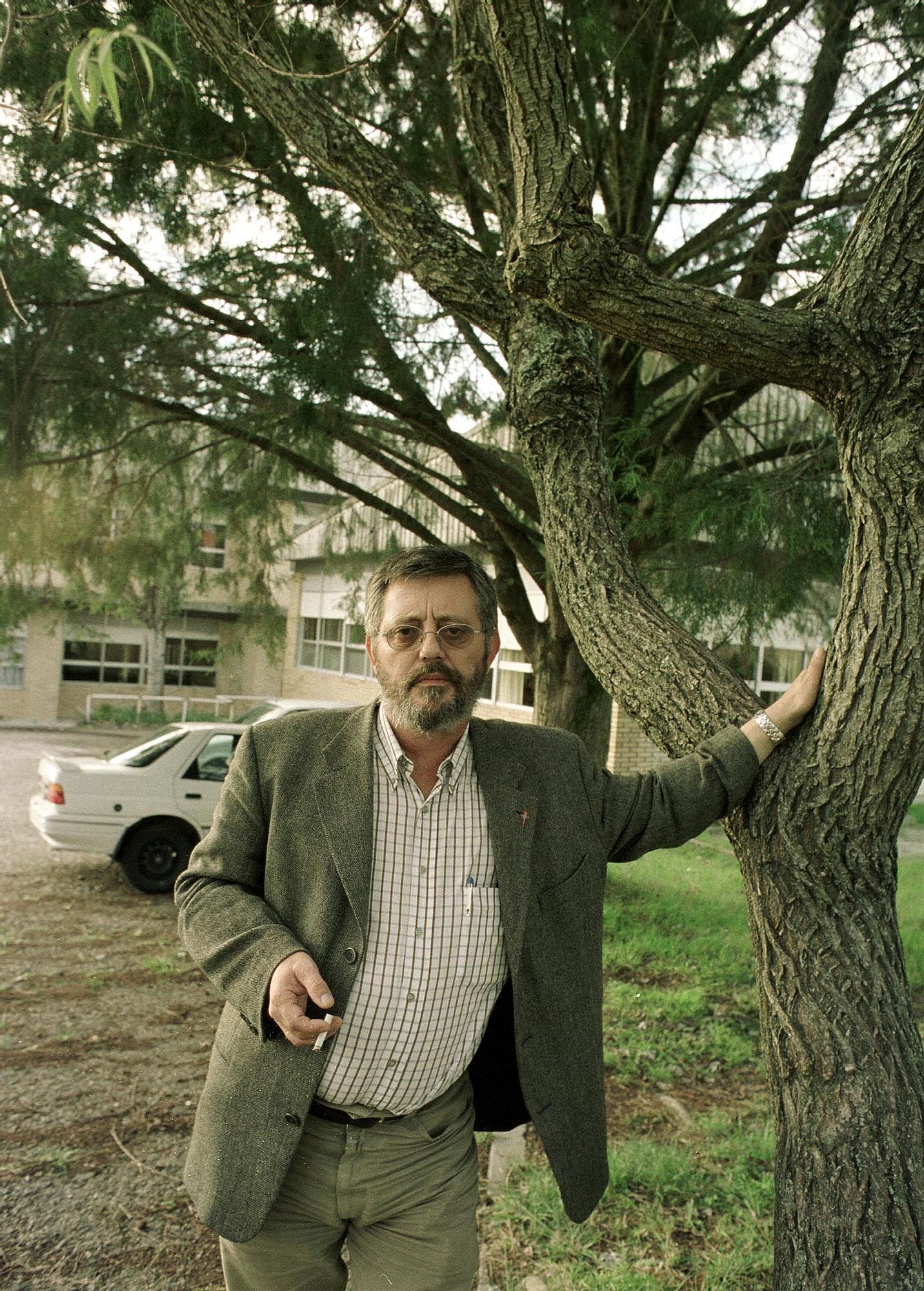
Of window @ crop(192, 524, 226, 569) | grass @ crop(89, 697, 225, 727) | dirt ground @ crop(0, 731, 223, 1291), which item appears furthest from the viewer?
grass @ crop(89, 697, 225, 727)

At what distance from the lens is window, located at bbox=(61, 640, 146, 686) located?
78.9ft

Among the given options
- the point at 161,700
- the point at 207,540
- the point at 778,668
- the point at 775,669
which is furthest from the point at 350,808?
the point at 161,700

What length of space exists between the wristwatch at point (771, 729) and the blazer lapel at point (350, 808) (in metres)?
0.93

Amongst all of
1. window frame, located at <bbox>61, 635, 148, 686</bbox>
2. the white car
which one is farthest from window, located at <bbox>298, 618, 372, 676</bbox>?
the white car

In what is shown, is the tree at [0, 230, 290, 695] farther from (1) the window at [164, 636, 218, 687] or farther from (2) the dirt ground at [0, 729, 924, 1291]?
(1) the window at [164, 636, 218, 687]

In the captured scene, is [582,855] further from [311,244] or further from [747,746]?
[311,244]

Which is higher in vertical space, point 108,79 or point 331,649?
point 108,79

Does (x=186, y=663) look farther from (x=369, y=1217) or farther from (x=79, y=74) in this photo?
(x=79, y=74)

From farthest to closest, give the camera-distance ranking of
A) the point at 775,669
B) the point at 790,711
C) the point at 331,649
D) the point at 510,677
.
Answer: the point at 331,649 < the point at 510,677 < the point at 775,669 < the point at 790,711

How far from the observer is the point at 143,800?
794 cm

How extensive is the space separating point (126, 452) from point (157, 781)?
9.25 ft

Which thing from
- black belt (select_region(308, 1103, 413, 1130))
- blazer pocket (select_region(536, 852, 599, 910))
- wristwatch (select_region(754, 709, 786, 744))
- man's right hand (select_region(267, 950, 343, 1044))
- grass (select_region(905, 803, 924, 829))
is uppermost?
wristwatch (select_region(754, 709, 786, 744))

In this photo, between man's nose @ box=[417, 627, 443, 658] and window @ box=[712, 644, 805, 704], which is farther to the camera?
window @ box=[712, 644, 805, 704]

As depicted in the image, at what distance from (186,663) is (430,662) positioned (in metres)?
24.7
